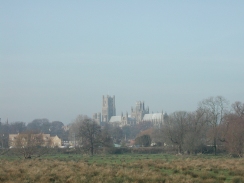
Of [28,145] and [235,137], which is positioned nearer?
[28,145]

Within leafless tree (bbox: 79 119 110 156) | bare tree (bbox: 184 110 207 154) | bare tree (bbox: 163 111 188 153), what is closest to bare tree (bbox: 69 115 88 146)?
leafless tree (bbox: 79 119 110 156)

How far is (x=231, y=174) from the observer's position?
69.8 ft

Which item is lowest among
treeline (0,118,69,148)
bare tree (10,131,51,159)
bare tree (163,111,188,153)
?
bare tree (10,131,51,159)

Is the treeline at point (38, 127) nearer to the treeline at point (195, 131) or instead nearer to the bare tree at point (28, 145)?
the treeline at point (195, 131)

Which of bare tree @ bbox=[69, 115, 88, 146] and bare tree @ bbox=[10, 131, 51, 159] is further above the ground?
bare tree @ bbox=[69, 115, 88, 146]

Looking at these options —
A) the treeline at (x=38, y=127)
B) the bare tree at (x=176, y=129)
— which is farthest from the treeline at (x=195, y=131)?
the treeline at (x=38, y=127)

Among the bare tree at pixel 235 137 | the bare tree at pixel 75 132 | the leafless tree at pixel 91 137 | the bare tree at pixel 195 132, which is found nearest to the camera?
the bare tree at pixel 235 137

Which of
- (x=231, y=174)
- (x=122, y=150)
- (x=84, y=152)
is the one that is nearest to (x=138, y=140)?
(x=122, y=150)

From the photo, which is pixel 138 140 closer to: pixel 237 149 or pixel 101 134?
pixel 101 134

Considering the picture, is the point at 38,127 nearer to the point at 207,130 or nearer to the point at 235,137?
the point at 207,130

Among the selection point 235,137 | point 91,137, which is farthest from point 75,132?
point 235,137

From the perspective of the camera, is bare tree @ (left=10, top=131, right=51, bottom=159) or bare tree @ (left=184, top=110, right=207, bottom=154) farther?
bare tree @ (left=184, top=110, right=207, bottom=154)

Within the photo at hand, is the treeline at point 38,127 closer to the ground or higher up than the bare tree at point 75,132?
higher up

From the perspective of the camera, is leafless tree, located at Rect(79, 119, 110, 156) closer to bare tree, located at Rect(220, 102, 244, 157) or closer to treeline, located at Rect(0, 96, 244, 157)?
treeline, located at Rect(0, 96, 244, 157)
